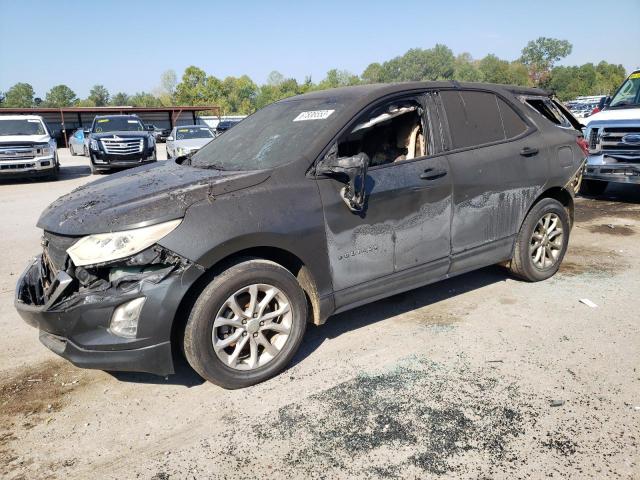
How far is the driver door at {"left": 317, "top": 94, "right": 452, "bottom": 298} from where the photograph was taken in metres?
3.40

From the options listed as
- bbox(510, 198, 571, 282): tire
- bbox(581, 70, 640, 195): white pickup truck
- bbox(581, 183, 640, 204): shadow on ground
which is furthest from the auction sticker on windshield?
bbox(581, 183, 640, 204): shadow on ground

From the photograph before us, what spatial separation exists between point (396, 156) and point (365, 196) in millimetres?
845

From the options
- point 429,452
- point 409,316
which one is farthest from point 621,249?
point 429,452

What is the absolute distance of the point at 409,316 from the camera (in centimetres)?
420

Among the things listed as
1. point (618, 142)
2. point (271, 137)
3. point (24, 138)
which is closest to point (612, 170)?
point (618, 142)

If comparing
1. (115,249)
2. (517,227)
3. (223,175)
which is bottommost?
(517,227)

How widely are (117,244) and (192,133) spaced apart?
15.7 meters

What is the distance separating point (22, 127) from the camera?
1419 centimetres

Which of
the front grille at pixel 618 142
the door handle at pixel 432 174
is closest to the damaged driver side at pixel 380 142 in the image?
the door handle at pixel 432 174

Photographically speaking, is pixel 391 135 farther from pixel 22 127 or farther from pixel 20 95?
pixel 20 95

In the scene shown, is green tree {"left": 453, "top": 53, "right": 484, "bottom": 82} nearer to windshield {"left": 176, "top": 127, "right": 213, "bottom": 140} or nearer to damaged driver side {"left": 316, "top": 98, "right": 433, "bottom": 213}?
windshield {"left": 176, "top": 127, "right": 213, "bottom": 140}

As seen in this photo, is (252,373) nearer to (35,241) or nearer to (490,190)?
(490,190)

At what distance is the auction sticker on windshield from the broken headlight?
1385 mm

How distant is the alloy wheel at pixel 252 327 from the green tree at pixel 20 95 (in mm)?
135641
